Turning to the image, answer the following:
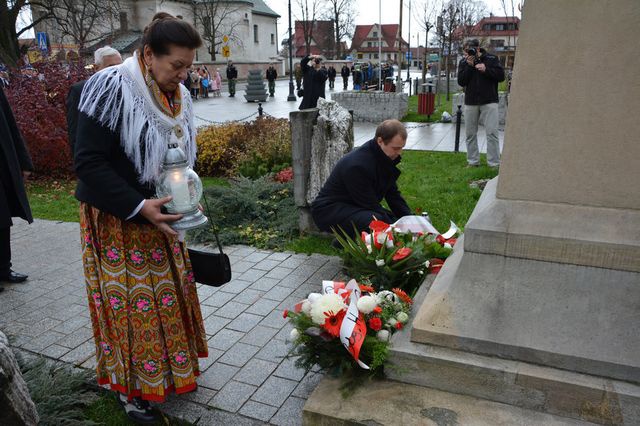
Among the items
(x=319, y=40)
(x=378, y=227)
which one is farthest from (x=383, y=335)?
(x=319, y=40)

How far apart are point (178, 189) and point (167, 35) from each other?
64 centimetres

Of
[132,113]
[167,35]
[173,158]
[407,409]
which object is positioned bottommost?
[407,409]

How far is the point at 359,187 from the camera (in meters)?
4.36

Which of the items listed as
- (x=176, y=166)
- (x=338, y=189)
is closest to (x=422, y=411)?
(x=176, y=166)

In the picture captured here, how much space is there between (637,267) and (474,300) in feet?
2.21

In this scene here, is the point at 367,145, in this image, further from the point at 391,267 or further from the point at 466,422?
the point at 466,422

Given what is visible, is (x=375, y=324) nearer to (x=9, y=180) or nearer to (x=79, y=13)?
(x=9, y=180)

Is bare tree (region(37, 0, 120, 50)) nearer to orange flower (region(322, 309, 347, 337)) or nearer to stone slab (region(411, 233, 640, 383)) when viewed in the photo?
orange flower (region(322, 309, 347, 337))

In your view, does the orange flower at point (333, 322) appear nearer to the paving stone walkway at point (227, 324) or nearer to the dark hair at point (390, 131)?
the paving stone walkway at point (227, 324)

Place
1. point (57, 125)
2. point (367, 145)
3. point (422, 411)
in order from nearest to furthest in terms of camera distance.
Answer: point (422, 411)
point (367, 145)
point (57, 125)

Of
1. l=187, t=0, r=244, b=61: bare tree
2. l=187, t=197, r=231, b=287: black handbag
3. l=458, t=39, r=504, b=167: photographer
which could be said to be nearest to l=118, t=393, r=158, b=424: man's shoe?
l=187, t=197, r=231, b=287: black handbag

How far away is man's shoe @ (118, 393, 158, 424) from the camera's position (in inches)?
107

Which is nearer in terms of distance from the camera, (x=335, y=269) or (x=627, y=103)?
(x=627, y=103)

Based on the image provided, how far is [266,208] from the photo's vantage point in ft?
21.4
